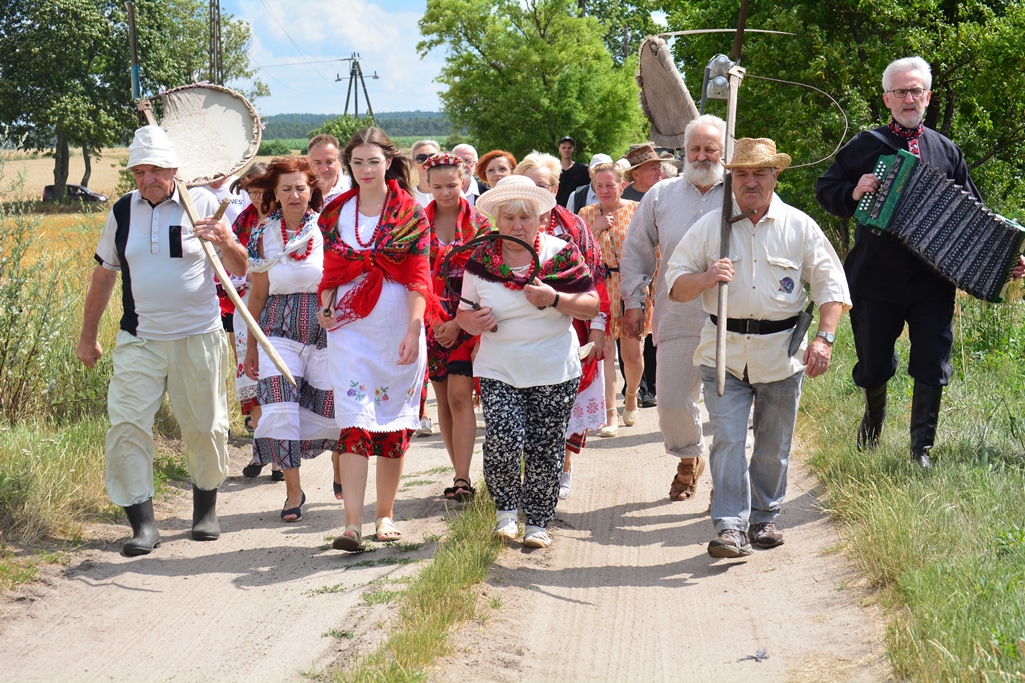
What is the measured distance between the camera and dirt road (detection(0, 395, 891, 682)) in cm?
510

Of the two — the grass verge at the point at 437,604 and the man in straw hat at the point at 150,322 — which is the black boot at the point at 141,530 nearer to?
the man in straw hat at the point at 150,322

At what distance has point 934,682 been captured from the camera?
413 cm

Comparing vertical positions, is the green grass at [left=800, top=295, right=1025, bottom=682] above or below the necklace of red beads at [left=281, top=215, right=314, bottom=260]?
below

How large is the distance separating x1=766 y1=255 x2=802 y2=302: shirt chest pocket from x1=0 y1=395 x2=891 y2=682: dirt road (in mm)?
1466

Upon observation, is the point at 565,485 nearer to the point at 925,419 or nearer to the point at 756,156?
the point at 925,419

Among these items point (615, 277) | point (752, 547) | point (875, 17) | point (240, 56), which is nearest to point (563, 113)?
point (240, 56)

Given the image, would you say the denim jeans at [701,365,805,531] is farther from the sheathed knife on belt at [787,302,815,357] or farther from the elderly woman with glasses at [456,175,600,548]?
the elderly woman with glasses at [456,175,600,548]

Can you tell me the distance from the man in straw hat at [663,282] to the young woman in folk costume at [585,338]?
0.79 ft

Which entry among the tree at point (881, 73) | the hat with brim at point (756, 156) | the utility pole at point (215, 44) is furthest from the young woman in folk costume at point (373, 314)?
the utility pole at point (215, 44)

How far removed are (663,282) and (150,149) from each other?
3.05m

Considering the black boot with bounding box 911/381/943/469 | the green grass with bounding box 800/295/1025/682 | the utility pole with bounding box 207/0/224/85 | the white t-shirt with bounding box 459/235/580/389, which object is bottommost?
the green grass with bounding box 800/295/1025/682

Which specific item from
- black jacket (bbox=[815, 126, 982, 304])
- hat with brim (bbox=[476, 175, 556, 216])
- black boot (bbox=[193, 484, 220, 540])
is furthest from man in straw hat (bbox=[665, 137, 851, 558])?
black boot (bbox=[193, 484, 220, 540])

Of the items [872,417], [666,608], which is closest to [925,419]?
[872,417]

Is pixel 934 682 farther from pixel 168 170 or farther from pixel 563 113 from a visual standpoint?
pixel 563 113
